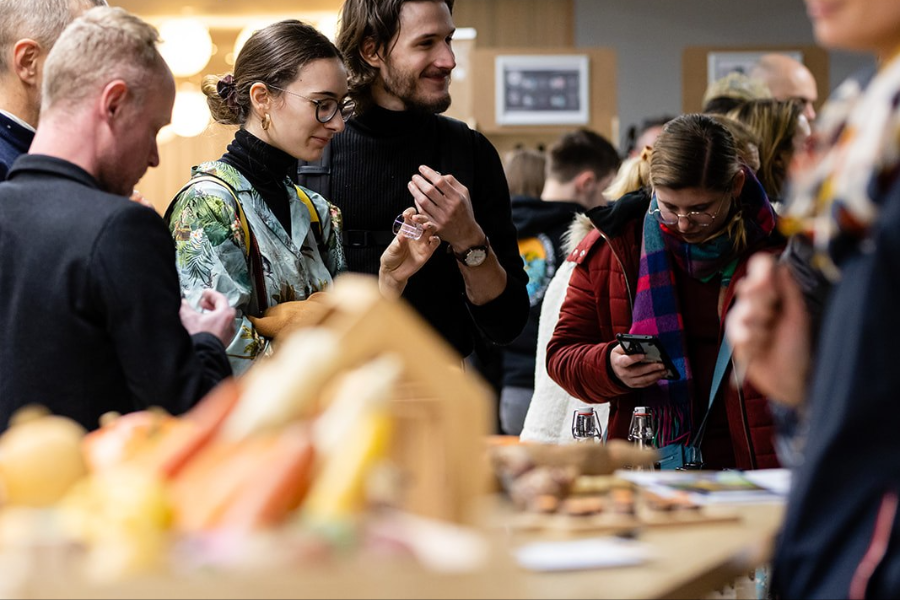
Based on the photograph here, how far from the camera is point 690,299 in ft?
9.30

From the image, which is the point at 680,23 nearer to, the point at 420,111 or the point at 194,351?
the point at 420,111

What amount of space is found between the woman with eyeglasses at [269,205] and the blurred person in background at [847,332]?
1.16 meters

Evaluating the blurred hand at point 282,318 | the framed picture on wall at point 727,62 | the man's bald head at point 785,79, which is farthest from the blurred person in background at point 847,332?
the framed picture on wall at point 727,62

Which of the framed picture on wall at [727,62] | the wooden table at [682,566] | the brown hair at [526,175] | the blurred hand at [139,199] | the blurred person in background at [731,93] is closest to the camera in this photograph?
Answer: the wooden table at [682,566]

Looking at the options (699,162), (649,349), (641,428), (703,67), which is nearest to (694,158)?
(699,162)

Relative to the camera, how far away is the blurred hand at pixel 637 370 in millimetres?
2709

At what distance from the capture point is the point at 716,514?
1354 millimetres

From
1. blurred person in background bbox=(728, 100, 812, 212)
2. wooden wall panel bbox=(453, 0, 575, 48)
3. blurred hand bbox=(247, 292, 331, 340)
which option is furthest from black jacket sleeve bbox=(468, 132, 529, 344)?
wooden wall panel bbox=(453, 0, 575, 48)

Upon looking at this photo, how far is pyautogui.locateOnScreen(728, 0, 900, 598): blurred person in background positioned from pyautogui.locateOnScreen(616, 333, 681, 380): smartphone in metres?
1.38

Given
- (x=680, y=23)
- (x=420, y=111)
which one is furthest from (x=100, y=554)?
(x=680, y=23)

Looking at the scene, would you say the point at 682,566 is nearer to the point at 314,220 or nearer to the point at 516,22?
the point at 314,220

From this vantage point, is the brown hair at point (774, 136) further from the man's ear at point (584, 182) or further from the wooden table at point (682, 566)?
the wooden table at point (682, 566)

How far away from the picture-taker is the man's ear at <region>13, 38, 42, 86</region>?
232 cm

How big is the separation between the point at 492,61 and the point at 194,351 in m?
5.57
